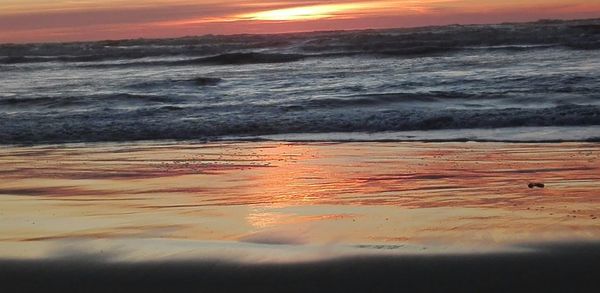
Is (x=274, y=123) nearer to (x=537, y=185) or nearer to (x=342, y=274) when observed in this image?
(x=537, y=185)

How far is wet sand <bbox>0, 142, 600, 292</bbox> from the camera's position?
475 centimetres

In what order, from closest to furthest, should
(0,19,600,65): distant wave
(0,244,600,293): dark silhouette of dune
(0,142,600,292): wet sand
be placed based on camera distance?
Answer: 1. (0,244,600,293): dark silhouette of dune
2. (0,142,600,292): wet sand
3. (0,19,600,65): distant wave

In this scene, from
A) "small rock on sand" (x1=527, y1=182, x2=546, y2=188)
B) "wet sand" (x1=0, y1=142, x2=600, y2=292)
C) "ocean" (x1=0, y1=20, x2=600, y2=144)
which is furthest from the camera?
"ocean" (x1=0, y1=20, x2=600, y2=144)

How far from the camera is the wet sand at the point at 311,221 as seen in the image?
4.75m

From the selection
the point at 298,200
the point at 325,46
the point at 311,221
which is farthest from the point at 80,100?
the point at 325,46

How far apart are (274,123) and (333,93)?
184 inches

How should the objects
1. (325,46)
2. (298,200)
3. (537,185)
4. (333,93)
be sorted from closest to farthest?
(298,200) → (537,185) → (333,93) → (325,46)

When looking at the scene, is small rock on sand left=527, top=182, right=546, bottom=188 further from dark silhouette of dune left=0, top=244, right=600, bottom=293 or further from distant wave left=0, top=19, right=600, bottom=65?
distant wave left=0, top=19, right=600, bottom=65

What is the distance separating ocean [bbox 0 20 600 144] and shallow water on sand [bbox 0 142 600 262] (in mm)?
1937

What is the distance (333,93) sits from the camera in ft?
59.0

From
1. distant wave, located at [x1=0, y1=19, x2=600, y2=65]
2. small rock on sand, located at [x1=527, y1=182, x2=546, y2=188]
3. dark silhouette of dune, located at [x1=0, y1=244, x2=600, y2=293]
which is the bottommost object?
distant wave, located at [x1=0, y1=19, x2=600, y2=65]

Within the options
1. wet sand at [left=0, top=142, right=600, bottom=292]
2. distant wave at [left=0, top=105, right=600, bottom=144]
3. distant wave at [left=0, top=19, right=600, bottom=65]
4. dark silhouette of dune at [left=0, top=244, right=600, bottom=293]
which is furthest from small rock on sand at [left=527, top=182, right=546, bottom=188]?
distant wave at [left=0, top=19, right=600, bottom=65]

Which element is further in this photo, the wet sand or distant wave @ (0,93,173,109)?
distant wave @ (0,93,173,109)

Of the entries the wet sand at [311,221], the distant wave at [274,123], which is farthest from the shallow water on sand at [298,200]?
the distant wave at [274,123]
